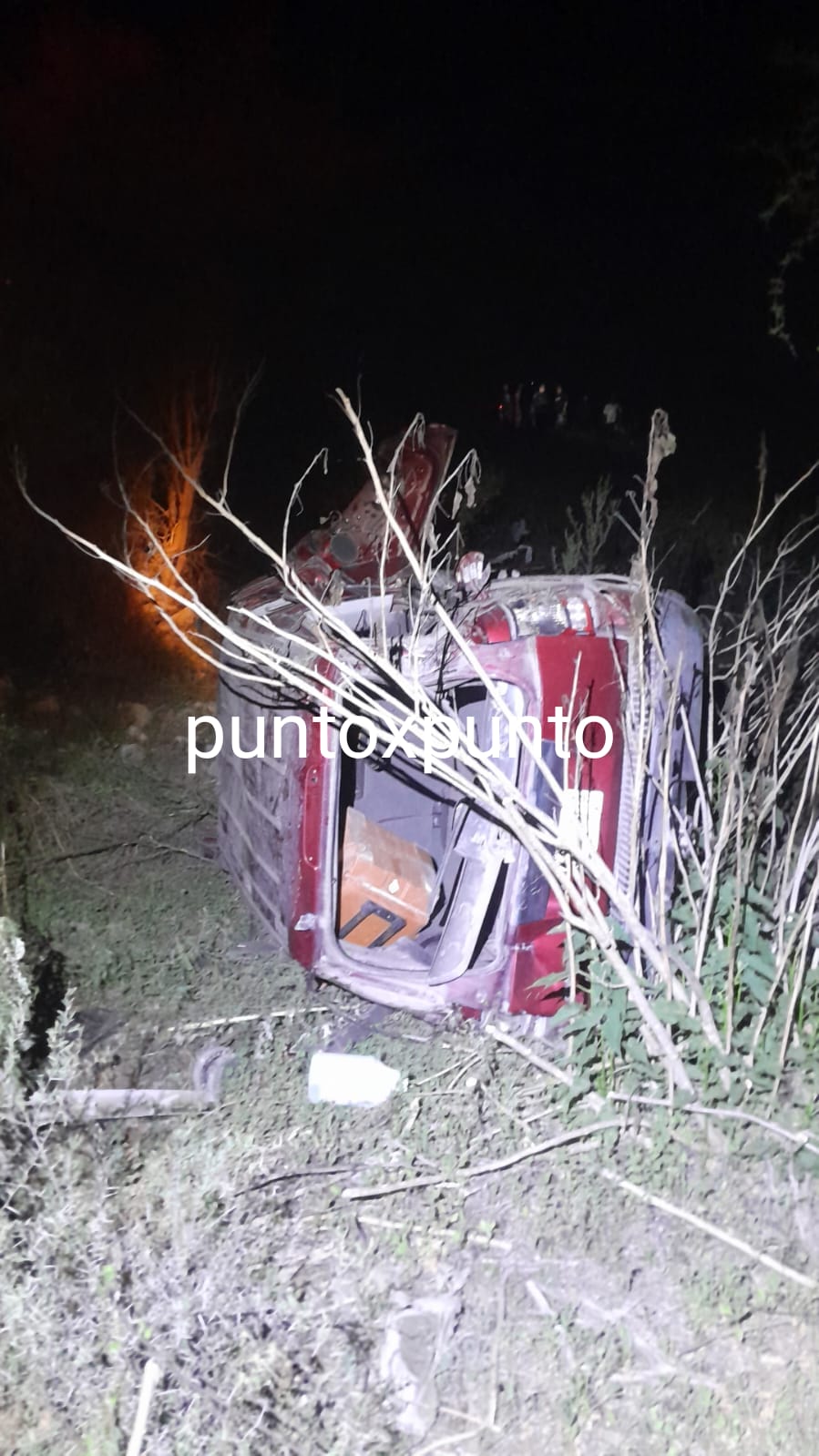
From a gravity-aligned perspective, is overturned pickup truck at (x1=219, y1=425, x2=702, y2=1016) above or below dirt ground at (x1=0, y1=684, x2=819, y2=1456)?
above

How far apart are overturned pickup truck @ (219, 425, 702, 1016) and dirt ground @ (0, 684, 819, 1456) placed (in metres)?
0.34

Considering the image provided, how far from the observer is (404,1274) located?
2.84 m

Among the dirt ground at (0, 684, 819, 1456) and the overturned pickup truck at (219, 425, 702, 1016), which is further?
the overturned pickup truck at (219, 425, 702, 1016)

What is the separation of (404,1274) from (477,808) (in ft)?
6.00

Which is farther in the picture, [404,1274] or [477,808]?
[477,808]

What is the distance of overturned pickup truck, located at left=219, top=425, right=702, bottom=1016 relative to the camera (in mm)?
3701

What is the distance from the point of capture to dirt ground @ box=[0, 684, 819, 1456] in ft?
7.76

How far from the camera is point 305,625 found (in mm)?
4078

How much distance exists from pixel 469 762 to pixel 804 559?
10.1 meters

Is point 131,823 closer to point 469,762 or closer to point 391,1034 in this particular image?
point 391,1034

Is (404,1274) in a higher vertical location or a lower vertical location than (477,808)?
lower

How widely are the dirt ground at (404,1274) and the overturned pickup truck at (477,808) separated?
341mm

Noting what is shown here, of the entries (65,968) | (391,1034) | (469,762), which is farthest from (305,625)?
(65,968)

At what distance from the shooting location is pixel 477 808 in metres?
4.05
